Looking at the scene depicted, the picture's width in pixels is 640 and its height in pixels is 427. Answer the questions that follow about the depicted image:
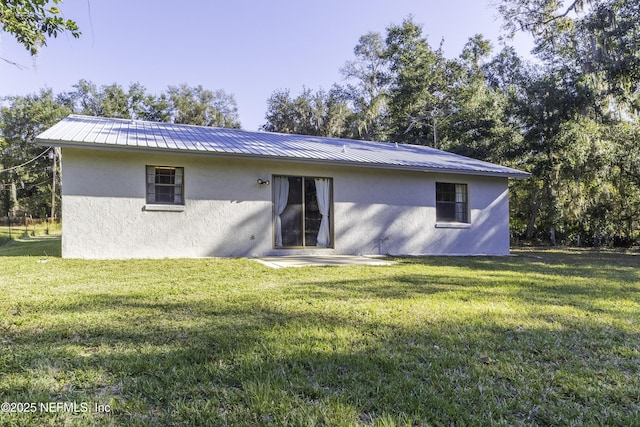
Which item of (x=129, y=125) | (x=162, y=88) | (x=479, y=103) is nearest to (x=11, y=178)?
(x=162, y=88)

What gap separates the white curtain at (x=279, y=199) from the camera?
9.27 meters

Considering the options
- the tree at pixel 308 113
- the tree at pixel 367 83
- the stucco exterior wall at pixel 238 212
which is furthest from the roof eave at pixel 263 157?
the tree at pixel 308 113

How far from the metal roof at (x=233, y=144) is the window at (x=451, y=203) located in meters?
0.68

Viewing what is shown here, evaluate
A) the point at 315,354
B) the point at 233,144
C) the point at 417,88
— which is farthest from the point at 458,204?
the point at 417,88

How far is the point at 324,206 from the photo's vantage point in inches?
380

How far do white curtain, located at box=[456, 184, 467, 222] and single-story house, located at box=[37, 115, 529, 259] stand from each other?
29mm

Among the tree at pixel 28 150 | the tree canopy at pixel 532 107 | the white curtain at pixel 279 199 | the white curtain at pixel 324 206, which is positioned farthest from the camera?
the tree at pixel 28 150

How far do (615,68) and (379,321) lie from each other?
13.7 m

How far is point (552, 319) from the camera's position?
358cm

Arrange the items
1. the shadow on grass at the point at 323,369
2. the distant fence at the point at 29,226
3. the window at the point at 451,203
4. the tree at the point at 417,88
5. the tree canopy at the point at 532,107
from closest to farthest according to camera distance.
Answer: the shadow on grass at the point at 323,369 → the window at the point at 451,203 → the tree canopy at the point at 532,107 → the distant fence at the point at 29,226 → the tree at the point at 417,88

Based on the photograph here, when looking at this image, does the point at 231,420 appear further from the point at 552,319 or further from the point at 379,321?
the point at 552,319

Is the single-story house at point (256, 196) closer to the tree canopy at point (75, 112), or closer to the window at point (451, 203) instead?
the window at point (451, 203)

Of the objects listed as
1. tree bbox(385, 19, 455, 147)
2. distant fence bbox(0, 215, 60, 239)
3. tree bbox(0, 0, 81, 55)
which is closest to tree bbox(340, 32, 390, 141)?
tree bbox(385, 19, 455, 147)

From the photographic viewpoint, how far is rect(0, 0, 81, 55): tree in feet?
11.7
